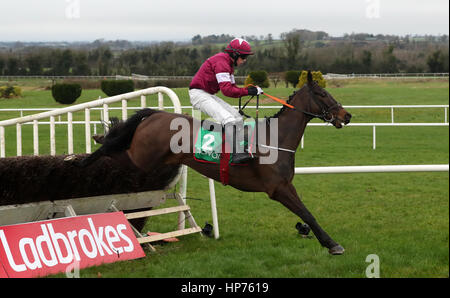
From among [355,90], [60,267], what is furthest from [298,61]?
[60,267]

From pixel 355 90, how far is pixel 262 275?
14658mm

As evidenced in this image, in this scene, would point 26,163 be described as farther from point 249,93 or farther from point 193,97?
point 249,93

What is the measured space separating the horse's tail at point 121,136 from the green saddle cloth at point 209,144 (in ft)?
1.91

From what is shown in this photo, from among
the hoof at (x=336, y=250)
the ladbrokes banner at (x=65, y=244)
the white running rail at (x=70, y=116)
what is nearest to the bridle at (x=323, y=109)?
the hoof at (x=336, y=250)

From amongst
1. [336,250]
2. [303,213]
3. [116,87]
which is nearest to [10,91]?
[116,87]

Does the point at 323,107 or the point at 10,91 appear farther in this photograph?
the point at 10,91

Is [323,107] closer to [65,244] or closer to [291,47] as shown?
[65,244]

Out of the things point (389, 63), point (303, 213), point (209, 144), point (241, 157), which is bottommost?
point (303, 213)

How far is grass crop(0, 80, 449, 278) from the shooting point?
14.5ft

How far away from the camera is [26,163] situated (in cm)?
469

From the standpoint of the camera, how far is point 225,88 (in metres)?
4.80

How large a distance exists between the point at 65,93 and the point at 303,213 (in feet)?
26.6

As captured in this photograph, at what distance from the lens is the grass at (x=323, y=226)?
443 cm
